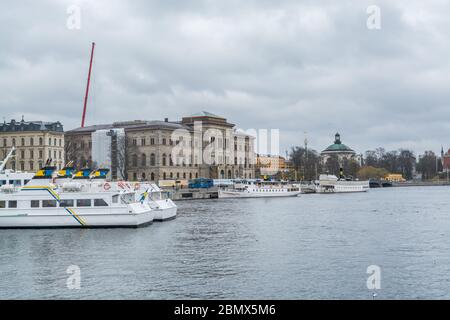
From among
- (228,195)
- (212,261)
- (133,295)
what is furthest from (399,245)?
(228,195)

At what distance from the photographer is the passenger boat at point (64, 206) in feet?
156

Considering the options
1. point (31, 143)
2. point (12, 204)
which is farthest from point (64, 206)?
point (31, 143)

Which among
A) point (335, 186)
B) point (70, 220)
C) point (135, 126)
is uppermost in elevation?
point (135, 126)

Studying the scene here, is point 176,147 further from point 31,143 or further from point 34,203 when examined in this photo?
point 34,203

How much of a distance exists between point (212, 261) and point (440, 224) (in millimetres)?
27863

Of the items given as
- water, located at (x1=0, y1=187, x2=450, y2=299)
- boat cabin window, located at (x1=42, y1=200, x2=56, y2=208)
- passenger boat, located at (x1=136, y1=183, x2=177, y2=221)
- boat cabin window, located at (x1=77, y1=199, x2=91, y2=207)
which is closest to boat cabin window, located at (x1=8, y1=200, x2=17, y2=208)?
boat cabin window, located at (x1=42, y1=200, x2=56, y2=208)

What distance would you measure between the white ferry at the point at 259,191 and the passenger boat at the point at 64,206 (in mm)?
73338

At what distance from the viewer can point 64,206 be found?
48125 millimetres

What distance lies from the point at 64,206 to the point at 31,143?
94579mm

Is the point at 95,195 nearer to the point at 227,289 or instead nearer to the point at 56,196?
the point at 56,196

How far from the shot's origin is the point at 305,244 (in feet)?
129

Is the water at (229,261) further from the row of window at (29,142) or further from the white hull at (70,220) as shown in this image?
the row of window at (29,142)

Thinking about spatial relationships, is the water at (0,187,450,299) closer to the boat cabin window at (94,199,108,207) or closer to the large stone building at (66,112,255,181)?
the boat cabin window at (94,199,108,207)

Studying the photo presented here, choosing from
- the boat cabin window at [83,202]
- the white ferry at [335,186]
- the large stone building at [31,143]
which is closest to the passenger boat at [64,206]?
the boat cabin window at [83,202]
